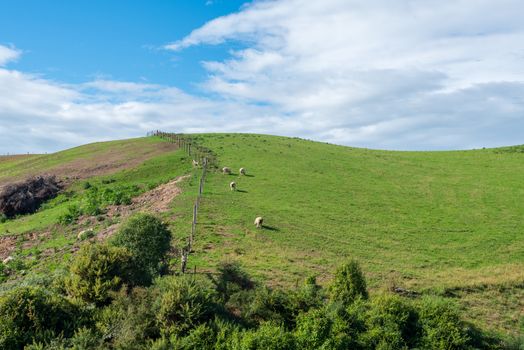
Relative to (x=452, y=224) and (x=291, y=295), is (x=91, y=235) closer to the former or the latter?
(x=291, y=295)

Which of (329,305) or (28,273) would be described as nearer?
(329,305)

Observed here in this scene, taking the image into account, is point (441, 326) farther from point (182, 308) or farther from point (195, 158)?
point (195, 158)

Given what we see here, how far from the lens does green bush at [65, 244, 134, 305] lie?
66.3ft

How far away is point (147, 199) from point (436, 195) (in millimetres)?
32657

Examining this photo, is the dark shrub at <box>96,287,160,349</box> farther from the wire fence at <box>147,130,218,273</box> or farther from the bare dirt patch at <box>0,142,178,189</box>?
the bare dirt patch at <box>0,142,178,189</box>

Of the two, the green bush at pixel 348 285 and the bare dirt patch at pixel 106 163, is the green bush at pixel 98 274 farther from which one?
the bare dirt patch at pixel 106 163

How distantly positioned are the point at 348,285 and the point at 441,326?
514 cm

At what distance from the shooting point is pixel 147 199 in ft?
144

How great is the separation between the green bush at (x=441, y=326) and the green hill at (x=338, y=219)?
5.89 m

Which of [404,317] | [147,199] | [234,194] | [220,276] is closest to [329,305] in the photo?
[404,317]

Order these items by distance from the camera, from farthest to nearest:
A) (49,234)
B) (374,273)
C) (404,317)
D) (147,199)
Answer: (147,199) < (49,234) < (374,273) < (404,317)

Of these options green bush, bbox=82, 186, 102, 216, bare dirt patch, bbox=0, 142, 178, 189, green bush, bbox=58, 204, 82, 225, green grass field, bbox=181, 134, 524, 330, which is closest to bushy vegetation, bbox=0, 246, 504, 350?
green grass field, bbox=181, 134, 524, 330

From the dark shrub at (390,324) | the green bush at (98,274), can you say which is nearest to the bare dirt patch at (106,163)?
the green bush at (98,274)

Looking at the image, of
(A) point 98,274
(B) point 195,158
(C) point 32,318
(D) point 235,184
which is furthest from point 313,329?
(B) point 195,158
